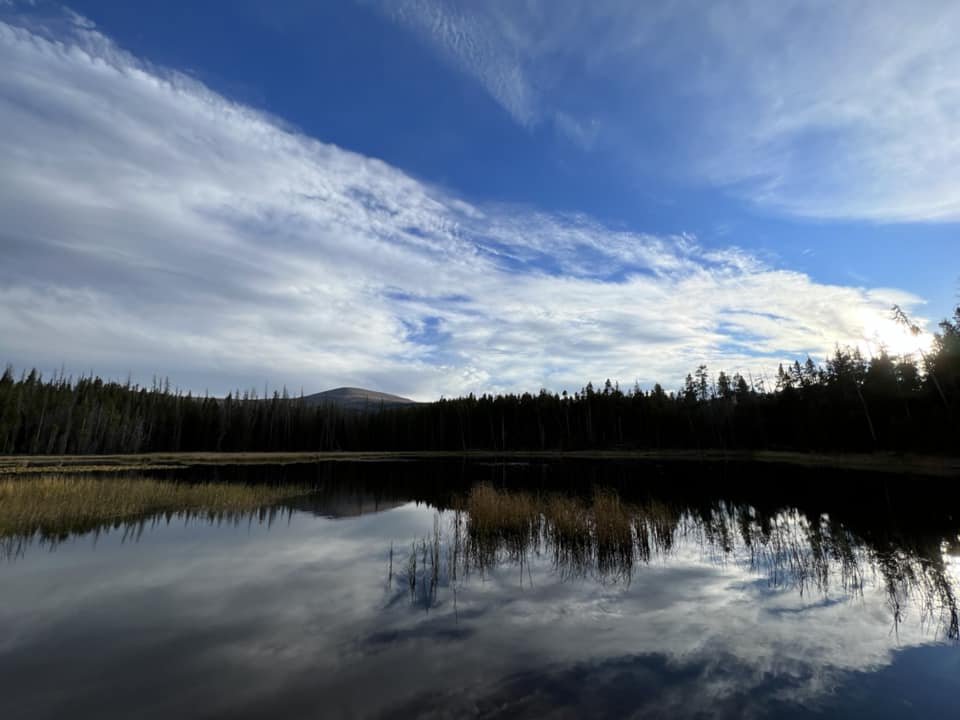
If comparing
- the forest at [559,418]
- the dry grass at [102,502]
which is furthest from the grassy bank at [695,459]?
the dry grass at [102,502]

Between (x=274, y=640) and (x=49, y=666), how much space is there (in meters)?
3.33

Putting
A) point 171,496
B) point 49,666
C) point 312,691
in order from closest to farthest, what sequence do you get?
point 312,691 < point 49,666 < point 171,496

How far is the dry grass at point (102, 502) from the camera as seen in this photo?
18.2 metres

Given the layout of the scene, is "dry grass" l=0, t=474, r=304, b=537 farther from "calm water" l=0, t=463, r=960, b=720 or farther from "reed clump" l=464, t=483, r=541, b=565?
"reed clump" l=464, t=483, r=541, b=565

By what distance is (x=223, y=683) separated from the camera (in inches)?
270

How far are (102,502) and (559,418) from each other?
86399 millimetres

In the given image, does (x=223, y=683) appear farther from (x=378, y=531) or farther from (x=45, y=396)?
(x=45, y=396)

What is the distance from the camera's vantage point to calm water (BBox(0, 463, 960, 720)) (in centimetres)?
645

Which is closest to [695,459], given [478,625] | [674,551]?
[674,551]

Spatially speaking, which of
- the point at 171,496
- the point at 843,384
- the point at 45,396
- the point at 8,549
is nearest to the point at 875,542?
the point at 8,549

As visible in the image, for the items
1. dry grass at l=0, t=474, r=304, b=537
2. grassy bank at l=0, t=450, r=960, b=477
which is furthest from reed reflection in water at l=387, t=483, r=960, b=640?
grassy bank at l=0, t=450, r=960, b=477

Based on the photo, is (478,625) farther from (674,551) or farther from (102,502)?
(102,502)

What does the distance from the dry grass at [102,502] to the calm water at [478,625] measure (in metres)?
3.10

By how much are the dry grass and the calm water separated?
310 centimetres
